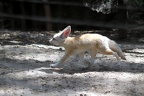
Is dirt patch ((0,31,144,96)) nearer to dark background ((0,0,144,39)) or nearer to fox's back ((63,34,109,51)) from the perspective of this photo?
fox's back ((63,34,109,51))

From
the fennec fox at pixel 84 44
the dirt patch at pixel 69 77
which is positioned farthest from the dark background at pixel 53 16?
the fennec fox at pixel 84 44

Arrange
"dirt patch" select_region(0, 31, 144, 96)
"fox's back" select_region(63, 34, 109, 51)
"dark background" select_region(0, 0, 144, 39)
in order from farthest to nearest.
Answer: "dark background" select_region(0, 0, 144, 39) → "fox's back" select_region(63, 34, 109, 51) → "dirt patch" select_region(0, 31, 144, 96)

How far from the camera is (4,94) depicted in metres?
2.83

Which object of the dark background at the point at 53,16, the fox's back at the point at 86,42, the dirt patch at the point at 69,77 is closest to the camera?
the dirt patch at the point at 69,77

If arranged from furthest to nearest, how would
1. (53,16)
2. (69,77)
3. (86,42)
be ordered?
(53,16) → (86,42) → (69,77)

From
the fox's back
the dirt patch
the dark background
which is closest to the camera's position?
the dirt patch

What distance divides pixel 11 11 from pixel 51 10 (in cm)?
116

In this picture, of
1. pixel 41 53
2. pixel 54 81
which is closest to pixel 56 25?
pixel 41 53

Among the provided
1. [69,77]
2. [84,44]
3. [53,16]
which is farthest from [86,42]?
[53,16]

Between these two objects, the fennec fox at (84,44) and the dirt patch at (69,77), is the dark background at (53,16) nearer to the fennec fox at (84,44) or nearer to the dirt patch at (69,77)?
the dirt patch at (69,77)

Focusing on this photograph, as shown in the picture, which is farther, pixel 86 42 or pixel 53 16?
pixel 53 16

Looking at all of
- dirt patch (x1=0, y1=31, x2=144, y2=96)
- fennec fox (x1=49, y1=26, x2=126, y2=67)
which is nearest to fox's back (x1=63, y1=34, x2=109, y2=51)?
fennec fox (x1=49, y1=26, x2=126, y2=67)

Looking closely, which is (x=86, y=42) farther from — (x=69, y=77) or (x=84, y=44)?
(x=69, y=77)

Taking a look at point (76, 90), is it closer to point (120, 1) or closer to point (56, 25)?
point (120, 1)
